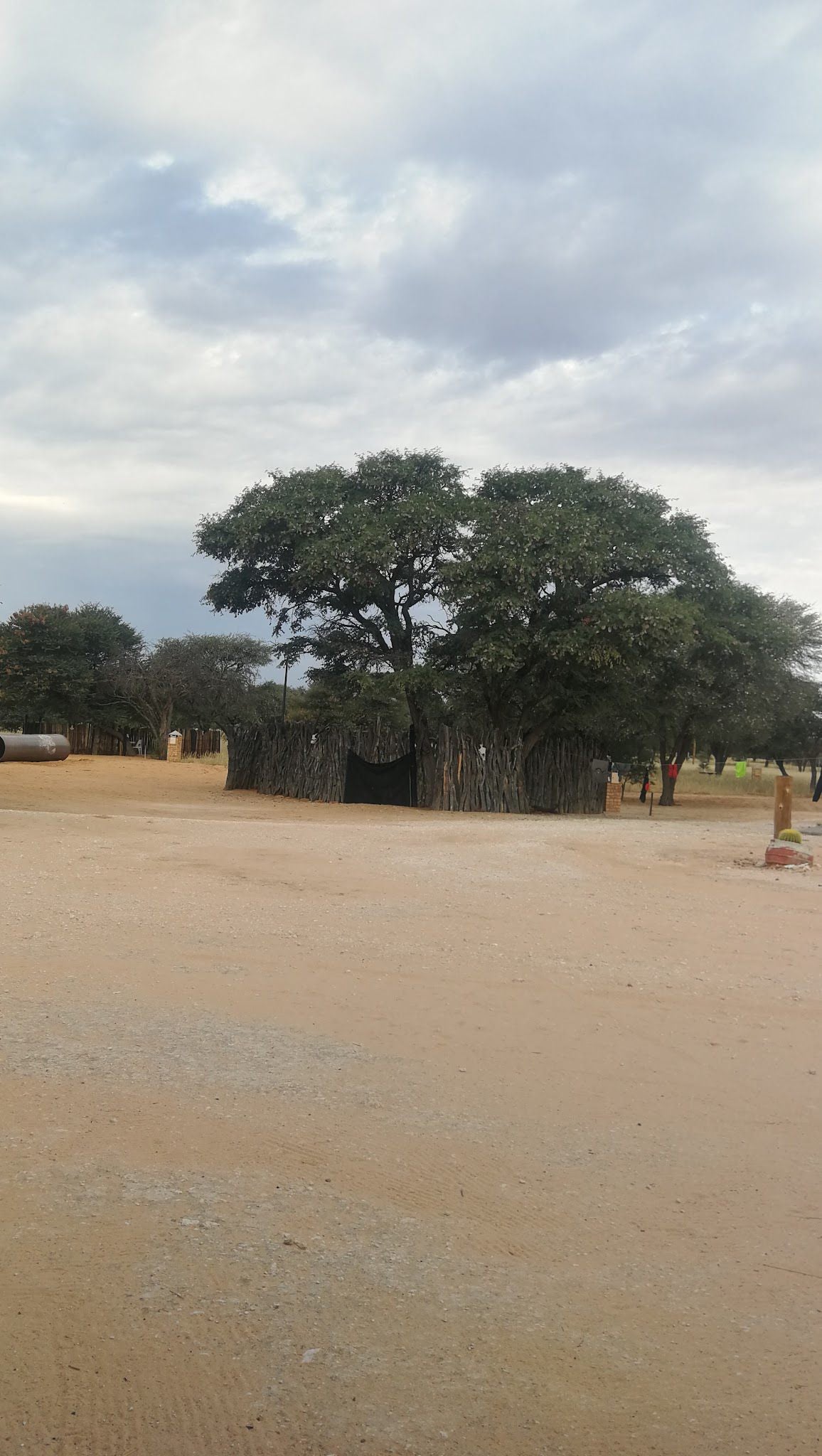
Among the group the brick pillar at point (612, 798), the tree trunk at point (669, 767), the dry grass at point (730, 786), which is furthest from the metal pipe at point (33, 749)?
the tree trunk at point (669, 767)

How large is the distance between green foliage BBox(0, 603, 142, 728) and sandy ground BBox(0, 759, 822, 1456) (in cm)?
3848

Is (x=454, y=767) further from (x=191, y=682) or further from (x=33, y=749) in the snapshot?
(x=191, y=682)

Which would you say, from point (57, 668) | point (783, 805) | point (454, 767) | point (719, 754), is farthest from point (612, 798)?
point (57, 668)

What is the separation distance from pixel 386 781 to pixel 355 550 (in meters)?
5.09

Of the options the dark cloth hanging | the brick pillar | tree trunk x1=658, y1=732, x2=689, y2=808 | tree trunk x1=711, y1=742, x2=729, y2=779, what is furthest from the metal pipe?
tree trunk x1=711, y1=742, x2=729, y2=779

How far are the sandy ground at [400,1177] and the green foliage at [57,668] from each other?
126ft

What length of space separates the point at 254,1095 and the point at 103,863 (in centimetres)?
565

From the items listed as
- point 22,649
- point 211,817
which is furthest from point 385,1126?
point 22,649

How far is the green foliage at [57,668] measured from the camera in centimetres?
4603

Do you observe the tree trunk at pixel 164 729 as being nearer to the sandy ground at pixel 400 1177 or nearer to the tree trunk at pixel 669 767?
the tree trunk at pixel 669 767

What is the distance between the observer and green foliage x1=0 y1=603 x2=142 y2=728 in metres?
46.0

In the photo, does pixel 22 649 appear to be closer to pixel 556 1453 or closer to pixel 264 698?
pixel 264 698

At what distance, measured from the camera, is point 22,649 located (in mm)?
46531

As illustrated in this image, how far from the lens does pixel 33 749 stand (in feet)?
120
